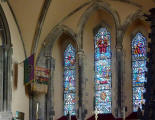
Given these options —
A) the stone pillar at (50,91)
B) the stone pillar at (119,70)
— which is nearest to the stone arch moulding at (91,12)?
the stone pillar at (119,70)

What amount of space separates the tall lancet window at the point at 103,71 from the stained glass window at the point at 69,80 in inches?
49.4

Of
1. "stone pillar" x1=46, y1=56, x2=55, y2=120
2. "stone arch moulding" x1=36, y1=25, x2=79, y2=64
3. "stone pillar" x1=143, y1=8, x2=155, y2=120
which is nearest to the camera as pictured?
"stone pillar" x1=143, y1=8, x2=155, y2=120

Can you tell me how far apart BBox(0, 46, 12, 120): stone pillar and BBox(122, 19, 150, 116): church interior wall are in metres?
5.03

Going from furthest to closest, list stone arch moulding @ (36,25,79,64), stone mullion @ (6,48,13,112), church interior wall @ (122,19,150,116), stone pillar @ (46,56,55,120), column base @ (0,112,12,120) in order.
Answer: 1. stone arch moulding @ (36,25,79,64)
2. stone pillar @ (46,56,55,120)
3. church interior wall @ (122,19,150,116)
4. stone mullion @ (6,48,13,112)
5. column base @ (0,112,12,120)

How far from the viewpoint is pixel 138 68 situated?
18281mm

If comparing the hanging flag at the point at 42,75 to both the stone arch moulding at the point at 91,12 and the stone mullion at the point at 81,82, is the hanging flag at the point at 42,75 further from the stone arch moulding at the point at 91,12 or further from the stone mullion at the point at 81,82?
the stone arch moulding at the point at 91,12

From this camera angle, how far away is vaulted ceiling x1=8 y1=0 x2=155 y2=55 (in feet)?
57.9

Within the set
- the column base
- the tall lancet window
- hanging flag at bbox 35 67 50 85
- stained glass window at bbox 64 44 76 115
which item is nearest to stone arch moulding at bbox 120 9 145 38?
the tall lancet window

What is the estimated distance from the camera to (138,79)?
18094 millimetres

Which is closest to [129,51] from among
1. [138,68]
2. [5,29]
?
[138,68]

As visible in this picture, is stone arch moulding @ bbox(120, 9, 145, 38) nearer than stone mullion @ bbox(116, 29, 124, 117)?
No

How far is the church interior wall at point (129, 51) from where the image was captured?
17766 mm

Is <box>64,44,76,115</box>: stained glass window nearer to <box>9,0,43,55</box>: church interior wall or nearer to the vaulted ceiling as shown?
the vaulted ceiling

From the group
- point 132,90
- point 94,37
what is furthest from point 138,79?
point 94,37
